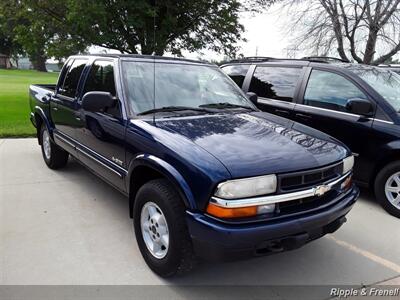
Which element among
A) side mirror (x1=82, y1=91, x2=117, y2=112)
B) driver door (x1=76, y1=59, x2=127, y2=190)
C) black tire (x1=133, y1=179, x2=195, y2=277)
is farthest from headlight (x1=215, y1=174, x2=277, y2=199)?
side mirror (x1=82, y1=91, x2=117, y2=112)

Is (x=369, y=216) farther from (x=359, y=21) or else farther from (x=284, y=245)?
(x=359, y=21)

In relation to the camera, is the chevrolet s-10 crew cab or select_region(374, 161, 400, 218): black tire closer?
the chevrolet s-10 crew cab

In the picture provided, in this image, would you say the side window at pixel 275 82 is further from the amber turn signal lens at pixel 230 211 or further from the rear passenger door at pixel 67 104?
the amber turn signal lens at pixel 230 211

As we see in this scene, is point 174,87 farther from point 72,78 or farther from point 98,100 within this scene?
point 72,78

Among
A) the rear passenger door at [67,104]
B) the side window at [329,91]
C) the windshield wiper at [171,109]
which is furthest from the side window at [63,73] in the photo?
the side window at [329,91]

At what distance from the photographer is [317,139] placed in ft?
11.3

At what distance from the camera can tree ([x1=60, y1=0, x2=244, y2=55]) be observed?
10.5 meters

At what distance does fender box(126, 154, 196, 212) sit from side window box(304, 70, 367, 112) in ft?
10.4

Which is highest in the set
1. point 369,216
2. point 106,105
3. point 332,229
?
point 106,105

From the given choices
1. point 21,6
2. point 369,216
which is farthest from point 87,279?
point 21,6

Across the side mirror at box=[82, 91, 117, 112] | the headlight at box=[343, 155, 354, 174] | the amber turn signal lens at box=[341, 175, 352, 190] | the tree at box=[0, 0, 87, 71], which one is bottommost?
the amber turn signal lens at box=[341, 175, 352, 190]

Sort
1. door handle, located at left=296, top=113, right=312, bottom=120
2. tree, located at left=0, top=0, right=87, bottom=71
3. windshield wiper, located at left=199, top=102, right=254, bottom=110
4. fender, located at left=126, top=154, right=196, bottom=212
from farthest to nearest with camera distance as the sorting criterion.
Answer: tree, located at left=0, top=0, right=87, bottom=71, door handle, located at left=296, top=113, right=312, bottom=120, windshield wiper, located at left=199, top=102, right=254, bottom=110, fender, located at left=126, top=154, right=196, bottom=212

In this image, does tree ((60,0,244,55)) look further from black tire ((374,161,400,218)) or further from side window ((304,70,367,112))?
black tire ((374,161,400,218))

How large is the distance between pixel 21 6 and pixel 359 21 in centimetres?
1145
